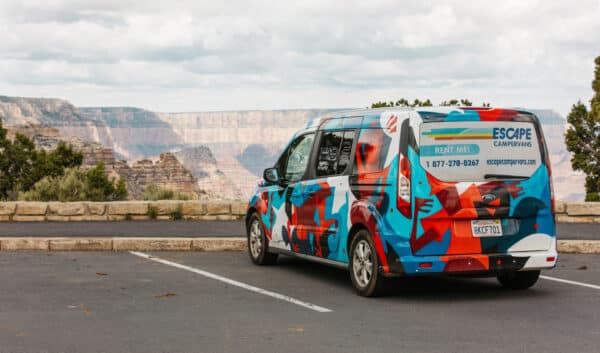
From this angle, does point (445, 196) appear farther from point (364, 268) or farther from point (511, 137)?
point (364, 268)

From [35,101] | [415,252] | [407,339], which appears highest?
[35,101]

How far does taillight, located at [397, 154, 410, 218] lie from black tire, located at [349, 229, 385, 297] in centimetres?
53

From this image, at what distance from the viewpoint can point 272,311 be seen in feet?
27.2

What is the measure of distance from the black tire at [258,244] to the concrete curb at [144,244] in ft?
4.61

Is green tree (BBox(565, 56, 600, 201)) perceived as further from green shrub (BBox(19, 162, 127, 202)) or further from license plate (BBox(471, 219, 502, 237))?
license plate (BBox(471, 219, 502, 237))

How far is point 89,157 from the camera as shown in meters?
102

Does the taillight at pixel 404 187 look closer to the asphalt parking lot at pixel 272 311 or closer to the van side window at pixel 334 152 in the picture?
the asphalt parking lot at pixel 272 311

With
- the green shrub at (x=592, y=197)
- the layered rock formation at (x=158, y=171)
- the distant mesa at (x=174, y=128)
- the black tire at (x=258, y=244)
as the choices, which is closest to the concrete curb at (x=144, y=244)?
the black tire at (x=258, y=244)

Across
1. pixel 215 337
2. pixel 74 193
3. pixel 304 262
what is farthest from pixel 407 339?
pixel 74 193

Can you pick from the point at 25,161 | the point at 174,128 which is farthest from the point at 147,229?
the point at 174,128

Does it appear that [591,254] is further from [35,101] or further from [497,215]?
[35,101]

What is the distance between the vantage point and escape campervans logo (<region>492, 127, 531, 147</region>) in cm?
884

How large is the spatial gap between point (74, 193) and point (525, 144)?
16.8 m

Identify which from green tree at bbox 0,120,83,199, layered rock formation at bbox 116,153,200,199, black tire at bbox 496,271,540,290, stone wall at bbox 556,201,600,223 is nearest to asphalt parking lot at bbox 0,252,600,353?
black tire at bbox 496,271,540,290
